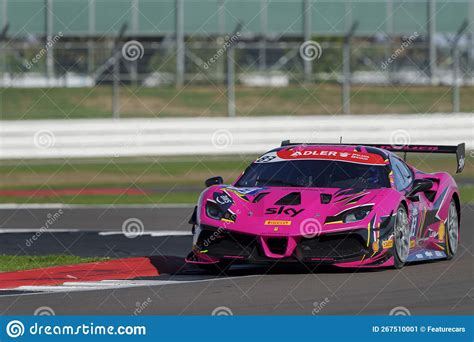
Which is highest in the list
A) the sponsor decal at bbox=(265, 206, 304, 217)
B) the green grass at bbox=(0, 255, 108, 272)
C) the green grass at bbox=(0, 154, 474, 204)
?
the sponsor decal at bbox=(265, 206, 304, 217)

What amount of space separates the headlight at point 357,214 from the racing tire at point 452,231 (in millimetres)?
1921

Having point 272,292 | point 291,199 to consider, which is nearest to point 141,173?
point 291,199

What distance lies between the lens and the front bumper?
36.5 ft

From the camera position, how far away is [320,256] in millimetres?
11125

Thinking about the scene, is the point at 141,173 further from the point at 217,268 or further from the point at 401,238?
the point at 401,238

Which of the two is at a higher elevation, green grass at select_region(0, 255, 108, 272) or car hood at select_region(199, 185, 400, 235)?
car hood at select_region(199, 185, 400, 235)

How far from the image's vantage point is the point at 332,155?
40.8 feet

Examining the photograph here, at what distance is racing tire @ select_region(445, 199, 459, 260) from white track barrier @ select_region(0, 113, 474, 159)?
15192 mm

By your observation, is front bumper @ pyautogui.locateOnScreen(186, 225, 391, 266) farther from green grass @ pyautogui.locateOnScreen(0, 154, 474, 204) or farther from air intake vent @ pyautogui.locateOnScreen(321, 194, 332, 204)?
green grass @ pyautogui.locateOnScreen(0, 154, 474, 204)

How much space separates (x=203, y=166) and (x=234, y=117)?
4.89 feet

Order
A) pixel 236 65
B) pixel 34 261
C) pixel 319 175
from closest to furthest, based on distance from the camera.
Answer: pixel 319 175
pixel 34 261
pixel 236 65

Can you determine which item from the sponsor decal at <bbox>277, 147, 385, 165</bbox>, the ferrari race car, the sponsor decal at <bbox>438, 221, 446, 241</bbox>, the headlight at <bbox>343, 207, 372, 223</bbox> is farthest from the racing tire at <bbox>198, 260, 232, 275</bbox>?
the sponsor decal at <bbox>438, 221, 446, 241</bbox>

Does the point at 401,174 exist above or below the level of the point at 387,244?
above

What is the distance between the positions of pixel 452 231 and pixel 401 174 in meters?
1.09
